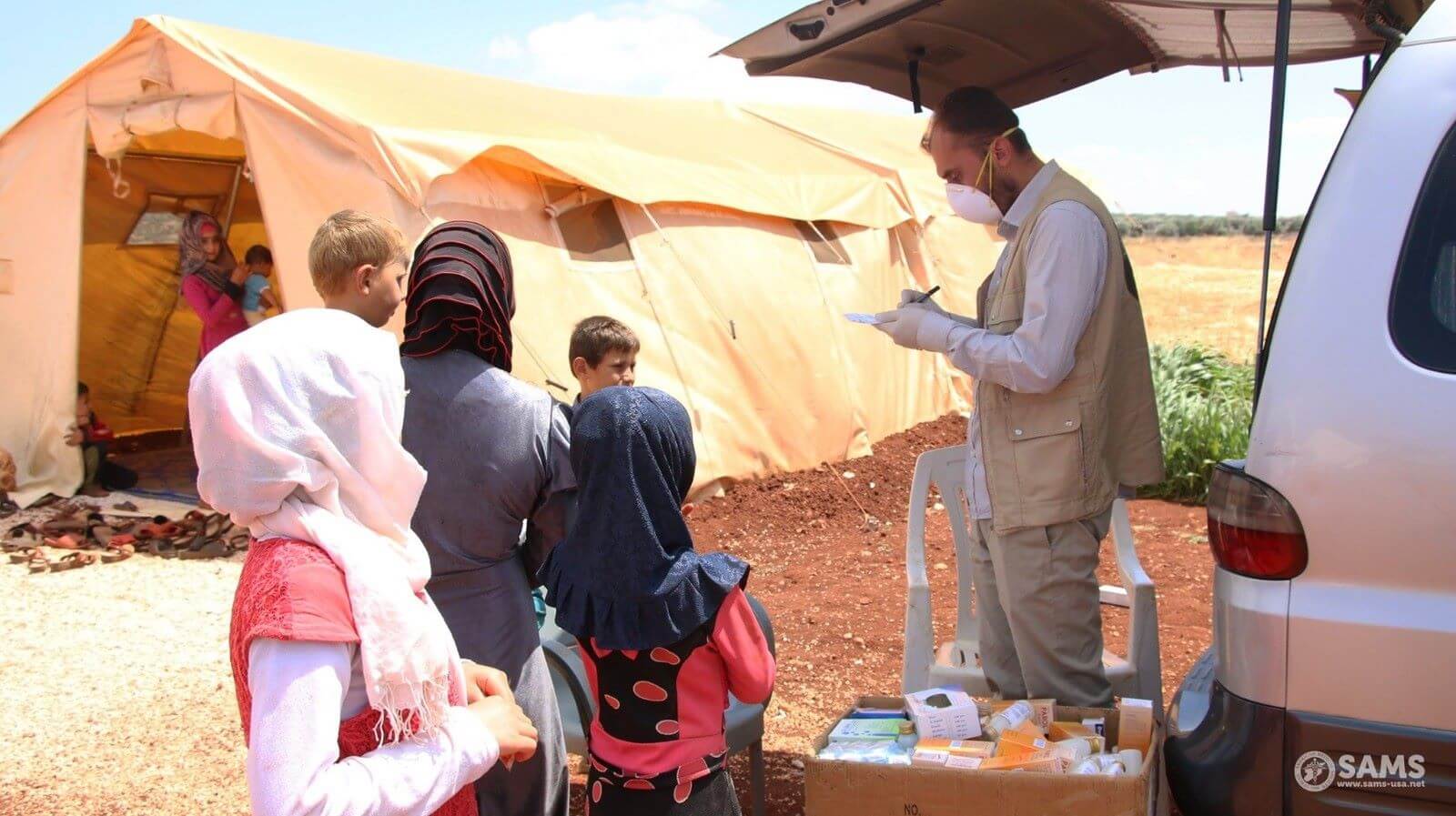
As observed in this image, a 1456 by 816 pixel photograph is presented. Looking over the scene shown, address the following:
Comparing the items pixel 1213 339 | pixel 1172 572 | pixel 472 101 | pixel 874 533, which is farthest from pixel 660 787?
pixel 1213 339

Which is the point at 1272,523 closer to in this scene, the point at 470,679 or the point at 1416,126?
the point at 1416,126

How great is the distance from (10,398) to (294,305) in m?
3.06

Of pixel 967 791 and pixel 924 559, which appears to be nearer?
pixel 967 791

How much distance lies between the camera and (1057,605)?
3.29m

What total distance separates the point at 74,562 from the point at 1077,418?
6836mm

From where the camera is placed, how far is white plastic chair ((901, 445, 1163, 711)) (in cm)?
377

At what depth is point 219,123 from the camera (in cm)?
802

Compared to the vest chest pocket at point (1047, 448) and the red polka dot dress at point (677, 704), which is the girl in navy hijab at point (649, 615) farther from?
the vest chest pocket at point (1047, 448)

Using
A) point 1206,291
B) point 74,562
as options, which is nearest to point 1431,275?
point 74,562

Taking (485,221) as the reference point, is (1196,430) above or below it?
below

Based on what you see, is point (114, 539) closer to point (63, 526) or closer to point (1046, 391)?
point (63, 526)

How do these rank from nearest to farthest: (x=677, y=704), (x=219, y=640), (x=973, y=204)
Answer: (x=677, y=704)
(x=973, y=204)
(x=219, y=640)

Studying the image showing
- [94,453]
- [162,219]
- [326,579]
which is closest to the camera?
[326,579]

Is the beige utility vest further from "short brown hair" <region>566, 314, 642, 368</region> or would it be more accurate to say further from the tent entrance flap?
the tent entrance flap
